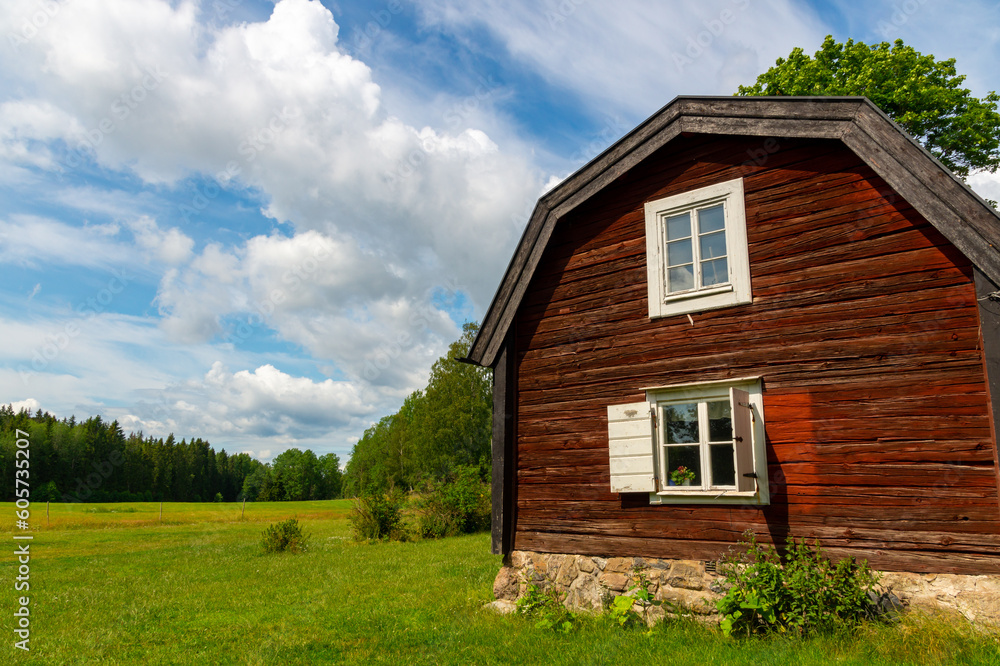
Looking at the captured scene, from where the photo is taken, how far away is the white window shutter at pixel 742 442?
7512mm

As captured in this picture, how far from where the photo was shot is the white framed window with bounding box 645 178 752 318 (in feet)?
27.8

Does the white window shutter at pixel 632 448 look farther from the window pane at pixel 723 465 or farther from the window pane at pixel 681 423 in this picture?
the window pane at pixel 723 465

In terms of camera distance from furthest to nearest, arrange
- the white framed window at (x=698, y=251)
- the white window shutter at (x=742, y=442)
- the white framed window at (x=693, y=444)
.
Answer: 1. the white framed window at (x=698, y=251)
2. the white framed window at (x=693, y=444)
3. the white window shutter at (x=742, y=442)

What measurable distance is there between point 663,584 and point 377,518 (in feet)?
59.1

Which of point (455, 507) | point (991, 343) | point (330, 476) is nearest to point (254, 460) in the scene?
point (330, 476)

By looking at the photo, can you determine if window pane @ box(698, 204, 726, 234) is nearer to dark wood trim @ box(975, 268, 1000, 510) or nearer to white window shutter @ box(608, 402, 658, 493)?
white window shutter @ box(608, 402, 658, 493)

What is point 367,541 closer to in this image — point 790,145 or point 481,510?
point 481,510

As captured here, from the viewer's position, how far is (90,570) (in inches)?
658

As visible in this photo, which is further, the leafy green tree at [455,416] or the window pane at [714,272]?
the leafy green tree at [455,416]

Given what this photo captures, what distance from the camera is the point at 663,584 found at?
27.2ft

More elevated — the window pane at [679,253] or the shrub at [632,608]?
the window pane at [679,253]

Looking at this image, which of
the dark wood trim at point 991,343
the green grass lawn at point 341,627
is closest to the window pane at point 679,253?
the dark wood trim at point 991,343

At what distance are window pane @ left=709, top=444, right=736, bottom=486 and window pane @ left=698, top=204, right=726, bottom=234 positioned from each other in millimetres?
3100

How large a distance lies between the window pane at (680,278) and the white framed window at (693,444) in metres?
1.47
